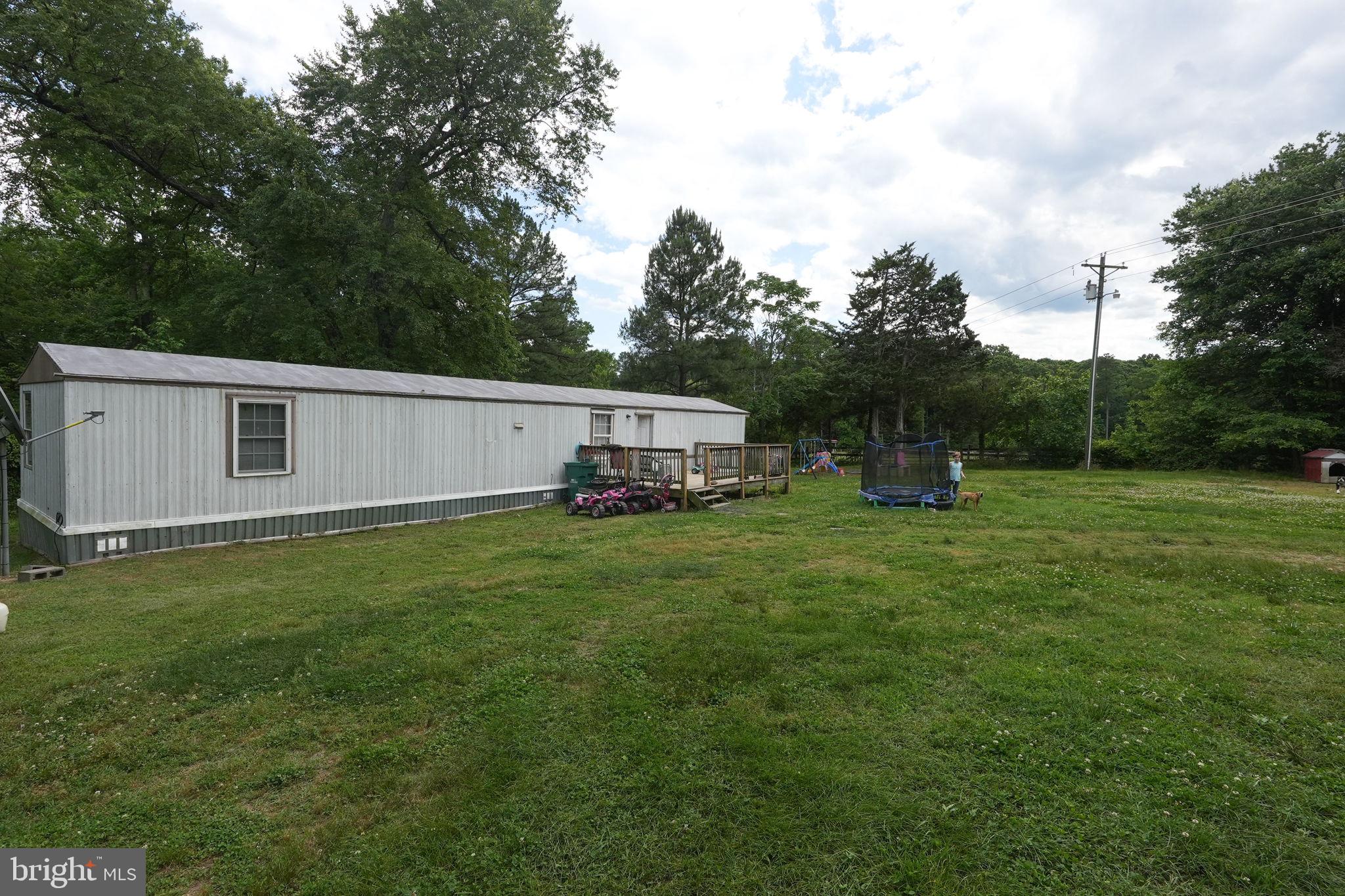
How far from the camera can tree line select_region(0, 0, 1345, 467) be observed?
1520 centimetres

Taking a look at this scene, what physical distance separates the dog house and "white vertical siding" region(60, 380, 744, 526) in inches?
1011

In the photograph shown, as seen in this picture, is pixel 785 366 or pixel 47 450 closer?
pixel 47 450

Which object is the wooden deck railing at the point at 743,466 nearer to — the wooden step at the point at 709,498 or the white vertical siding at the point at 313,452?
the wooden step at the point at 709,498

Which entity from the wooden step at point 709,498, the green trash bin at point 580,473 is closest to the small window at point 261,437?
the green trash bin at point 580,473

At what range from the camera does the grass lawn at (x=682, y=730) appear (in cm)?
241

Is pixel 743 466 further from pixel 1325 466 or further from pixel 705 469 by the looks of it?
pixel 1325 466

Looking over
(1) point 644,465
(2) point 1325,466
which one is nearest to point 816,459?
(1) point 644,465

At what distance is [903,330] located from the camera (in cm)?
2955

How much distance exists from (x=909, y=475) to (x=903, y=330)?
18360 mm

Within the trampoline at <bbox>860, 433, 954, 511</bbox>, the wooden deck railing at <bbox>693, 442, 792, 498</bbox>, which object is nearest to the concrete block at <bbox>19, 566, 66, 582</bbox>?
the wooden deck railing at <bbox>693, 442, 792, 498</bbox>

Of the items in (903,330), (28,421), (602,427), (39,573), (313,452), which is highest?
(903,330)

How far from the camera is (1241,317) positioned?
82.1ft

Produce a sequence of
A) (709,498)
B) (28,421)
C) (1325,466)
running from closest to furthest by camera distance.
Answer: (28,421), (709,498), (1325,466)

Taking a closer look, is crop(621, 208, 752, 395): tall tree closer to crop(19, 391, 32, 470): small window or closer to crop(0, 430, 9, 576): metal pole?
crop(19, 391, 32, 470): small window
